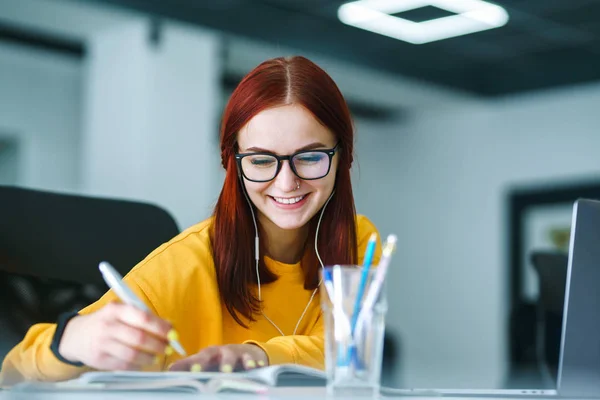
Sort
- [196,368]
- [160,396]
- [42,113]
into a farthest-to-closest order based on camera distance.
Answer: [42,113] < [196,368] < [160,396]

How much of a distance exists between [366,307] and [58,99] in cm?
548

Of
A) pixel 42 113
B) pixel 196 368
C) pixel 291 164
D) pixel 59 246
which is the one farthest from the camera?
pixel 42 113

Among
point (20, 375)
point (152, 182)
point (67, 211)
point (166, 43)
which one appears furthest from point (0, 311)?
point (166, 43)

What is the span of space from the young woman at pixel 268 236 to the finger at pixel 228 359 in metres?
0.07

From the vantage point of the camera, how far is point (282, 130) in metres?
1.37

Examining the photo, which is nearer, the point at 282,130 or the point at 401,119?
the point at 282,130

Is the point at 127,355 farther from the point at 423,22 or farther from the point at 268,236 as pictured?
the point at 423,22

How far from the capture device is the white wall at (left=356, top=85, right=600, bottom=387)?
6496mm

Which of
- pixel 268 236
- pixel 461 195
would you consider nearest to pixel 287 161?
pixel 268 236

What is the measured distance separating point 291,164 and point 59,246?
519mm

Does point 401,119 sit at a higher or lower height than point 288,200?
higher

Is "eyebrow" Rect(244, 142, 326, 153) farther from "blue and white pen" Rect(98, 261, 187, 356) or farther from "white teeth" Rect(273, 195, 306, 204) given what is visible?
"blue and white pen" Rect(98, 261, 187, 356)

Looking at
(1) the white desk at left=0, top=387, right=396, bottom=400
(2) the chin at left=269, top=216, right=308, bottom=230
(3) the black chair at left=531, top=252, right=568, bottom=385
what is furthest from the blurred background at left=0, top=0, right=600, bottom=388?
(1) the white desk at left=0, top=387, right=396, bottom=400

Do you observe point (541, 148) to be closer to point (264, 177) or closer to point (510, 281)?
point (510, 281)
